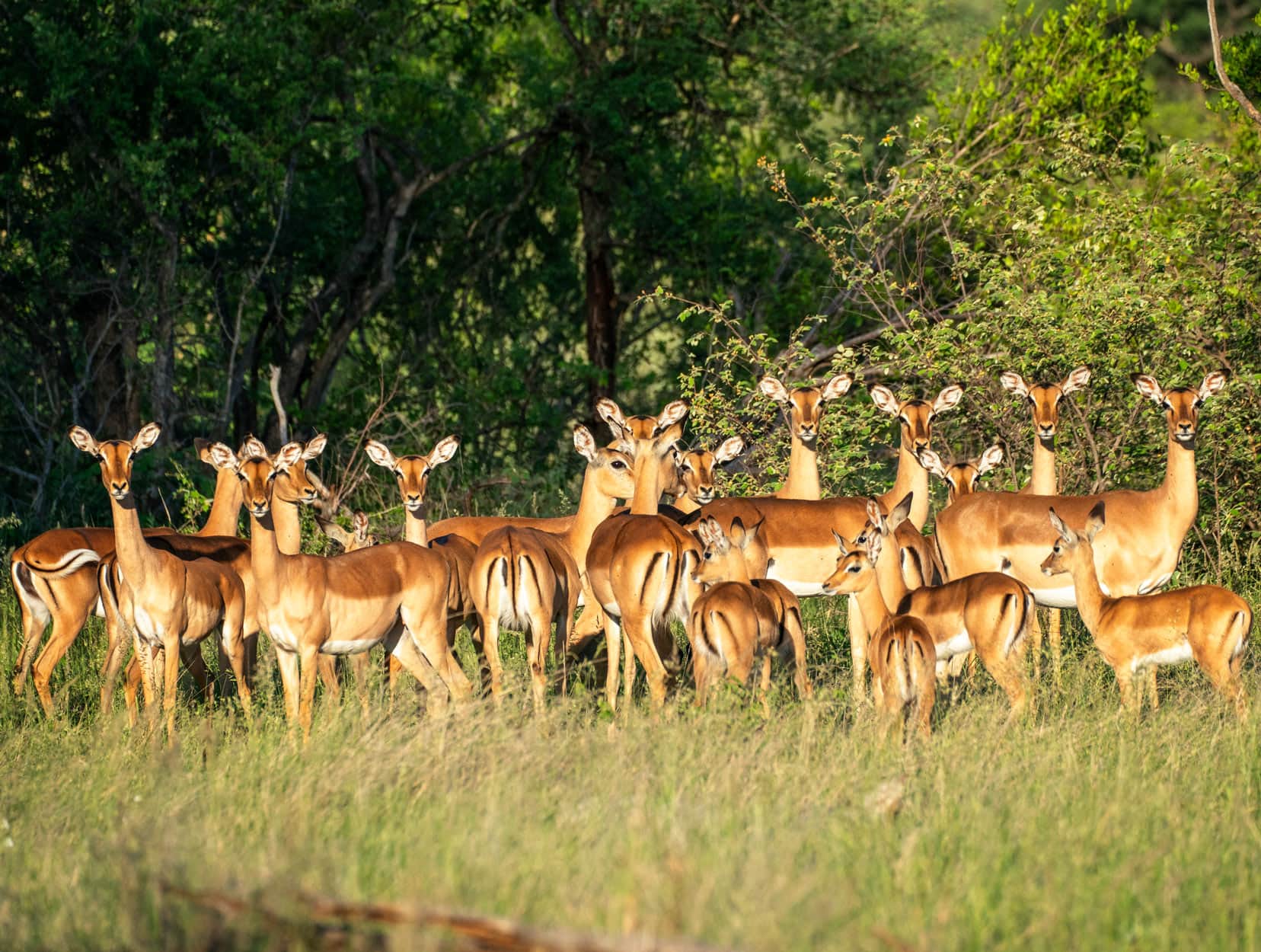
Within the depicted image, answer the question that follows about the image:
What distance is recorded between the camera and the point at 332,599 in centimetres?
692

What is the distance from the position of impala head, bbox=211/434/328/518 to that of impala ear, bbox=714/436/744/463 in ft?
7.64

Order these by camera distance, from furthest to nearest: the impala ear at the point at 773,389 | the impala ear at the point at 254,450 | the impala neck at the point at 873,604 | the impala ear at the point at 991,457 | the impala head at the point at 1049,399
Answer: the impala ear at the point at 773,389, the impala head at the point at 1049,399, the impala ear at the point at 991,457, the impala ear at the point at 254,450, the impala neck at the point at 873,604

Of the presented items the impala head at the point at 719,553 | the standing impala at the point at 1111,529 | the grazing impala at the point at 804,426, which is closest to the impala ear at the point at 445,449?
the impala head at the point at 719,553

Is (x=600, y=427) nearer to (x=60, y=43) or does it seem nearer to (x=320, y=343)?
(x=320, y=343)

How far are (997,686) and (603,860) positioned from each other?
3.89 metres

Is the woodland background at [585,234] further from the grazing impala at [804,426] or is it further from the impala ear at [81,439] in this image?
the impala ear at [81,439]

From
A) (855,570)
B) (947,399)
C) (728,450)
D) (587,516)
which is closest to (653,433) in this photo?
(728,450)

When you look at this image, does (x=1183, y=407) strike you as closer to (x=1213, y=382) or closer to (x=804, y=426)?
(x=1213, y=382)

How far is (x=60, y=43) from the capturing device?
38.3 ft

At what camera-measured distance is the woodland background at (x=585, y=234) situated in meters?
10.5

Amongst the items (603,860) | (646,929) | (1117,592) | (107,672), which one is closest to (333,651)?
(107,672)

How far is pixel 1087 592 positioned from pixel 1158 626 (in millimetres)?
569

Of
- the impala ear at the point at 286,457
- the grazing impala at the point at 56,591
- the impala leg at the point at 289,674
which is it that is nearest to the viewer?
the impala leg at the point at 289,674

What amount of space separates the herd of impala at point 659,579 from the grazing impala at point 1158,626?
0.04ft
